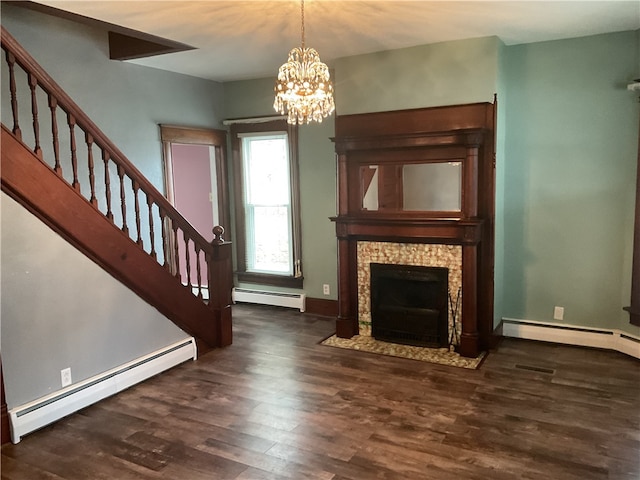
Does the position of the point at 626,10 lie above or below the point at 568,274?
above

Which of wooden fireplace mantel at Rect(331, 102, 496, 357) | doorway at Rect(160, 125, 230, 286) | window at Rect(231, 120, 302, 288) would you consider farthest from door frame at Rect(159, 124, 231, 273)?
wooden fireplace mantel at Rect(331, 102, 496, 357)

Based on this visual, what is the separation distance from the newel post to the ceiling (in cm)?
160

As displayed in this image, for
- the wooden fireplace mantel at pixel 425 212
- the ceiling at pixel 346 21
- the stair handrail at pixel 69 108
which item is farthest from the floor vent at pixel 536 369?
the stair handrail at pixel 69 108

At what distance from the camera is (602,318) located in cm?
441

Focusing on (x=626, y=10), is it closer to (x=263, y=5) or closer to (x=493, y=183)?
(x=493, y=183)

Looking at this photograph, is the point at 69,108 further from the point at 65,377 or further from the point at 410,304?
the point at 410,304

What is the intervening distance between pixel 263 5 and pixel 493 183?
230cm

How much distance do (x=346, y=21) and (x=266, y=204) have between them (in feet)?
9.07

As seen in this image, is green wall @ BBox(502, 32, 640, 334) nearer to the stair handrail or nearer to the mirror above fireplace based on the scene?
the mirror above fireplace

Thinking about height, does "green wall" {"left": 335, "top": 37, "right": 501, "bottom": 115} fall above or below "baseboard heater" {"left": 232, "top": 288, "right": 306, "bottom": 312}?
above

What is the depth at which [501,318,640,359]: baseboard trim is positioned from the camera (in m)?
4.25

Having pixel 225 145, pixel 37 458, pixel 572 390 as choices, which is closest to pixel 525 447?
pixel 572 390

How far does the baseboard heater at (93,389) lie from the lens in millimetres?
3104

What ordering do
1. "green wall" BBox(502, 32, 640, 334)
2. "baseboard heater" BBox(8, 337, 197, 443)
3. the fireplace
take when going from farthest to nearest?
the fireplace, "green wall" BBox(502, 32, 640, 334), "baseboard heater" BBox(8, 337, 197, 443)
